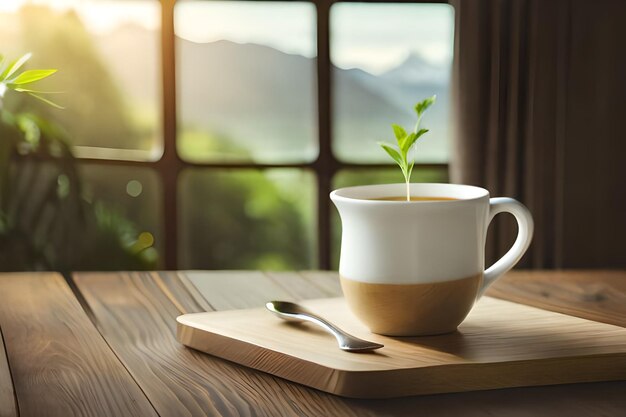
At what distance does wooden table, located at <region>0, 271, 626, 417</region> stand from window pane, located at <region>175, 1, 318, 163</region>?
1792mm

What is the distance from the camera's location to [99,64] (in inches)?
119

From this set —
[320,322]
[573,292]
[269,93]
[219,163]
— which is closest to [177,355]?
[320,322]

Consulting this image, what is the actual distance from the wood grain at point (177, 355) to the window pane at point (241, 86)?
1.80 metres

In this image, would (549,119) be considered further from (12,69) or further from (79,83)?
(12,69)

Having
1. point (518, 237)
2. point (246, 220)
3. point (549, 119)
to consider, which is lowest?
point (246, 220)

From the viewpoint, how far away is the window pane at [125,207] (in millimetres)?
2824

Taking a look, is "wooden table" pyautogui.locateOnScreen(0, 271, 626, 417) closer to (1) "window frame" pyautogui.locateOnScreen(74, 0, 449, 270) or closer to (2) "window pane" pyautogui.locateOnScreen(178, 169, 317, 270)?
(1) "window frame" pyautogui.locateOnScreen(74, 0, 449, 270)

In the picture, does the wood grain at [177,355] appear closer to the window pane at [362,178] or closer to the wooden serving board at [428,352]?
the wooden serving board at [428,352]

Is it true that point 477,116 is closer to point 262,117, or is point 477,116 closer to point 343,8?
point 343,8

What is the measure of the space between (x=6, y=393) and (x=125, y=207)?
2307mm

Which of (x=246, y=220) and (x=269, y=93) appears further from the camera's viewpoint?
(x=246, y=220)

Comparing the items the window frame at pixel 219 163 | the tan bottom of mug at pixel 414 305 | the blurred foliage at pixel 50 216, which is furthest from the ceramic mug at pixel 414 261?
the blurred foliage at pixel 50 216

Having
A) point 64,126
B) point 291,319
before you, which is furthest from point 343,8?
point 291,319

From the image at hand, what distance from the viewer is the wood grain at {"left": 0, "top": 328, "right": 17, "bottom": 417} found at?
2.27ft
